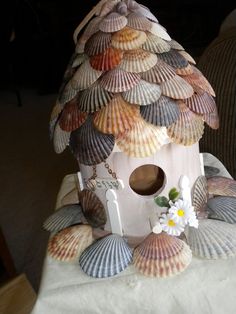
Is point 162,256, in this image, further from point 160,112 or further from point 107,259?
point 160,112

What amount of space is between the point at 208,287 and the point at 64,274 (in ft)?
0.66

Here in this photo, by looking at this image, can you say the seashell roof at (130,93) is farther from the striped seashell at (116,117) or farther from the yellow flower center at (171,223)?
the yellow flower center at (171,223)

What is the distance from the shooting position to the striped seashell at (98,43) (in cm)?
53

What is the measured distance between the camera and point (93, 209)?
0.62 metres

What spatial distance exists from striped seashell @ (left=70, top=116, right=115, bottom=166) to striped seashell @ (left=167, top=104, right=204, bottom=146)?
0.08 m

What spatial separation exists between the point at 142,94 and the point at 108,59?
0.06 metres

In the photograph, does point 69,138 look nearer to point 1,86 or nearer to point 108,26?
point 108,26

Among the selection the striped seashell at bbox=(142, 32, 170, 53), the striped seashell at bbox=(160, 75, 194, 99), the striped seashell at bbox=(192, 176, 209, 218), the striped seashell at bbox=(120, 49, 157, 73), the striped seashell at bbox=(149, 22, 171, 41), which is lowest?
the striped seashell at bbox=(192, 176, 209, 218)

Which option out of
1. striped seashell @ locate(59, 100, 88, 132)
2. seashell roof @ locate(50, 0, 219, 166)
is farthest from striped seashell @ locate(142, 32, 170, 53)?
striped seashell @ locate(59, 100, 88, 132)

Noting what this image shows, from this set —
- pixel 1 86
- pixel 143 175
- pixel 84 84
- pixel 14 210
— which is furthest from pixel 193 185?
pixel 1 86

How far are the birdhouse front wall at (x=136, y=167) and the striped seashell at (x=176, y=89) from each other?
0.07m

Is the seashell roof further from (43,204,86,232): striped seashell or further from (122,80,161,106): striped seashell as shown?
(43,204,86,232): striped seashell

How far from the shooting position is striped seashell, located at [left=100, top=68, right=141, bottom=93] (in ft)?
1.70

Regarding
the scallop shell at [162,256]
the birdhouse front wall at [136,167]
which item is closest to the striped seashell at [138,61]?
the birdhouse front wall at [136,167]
